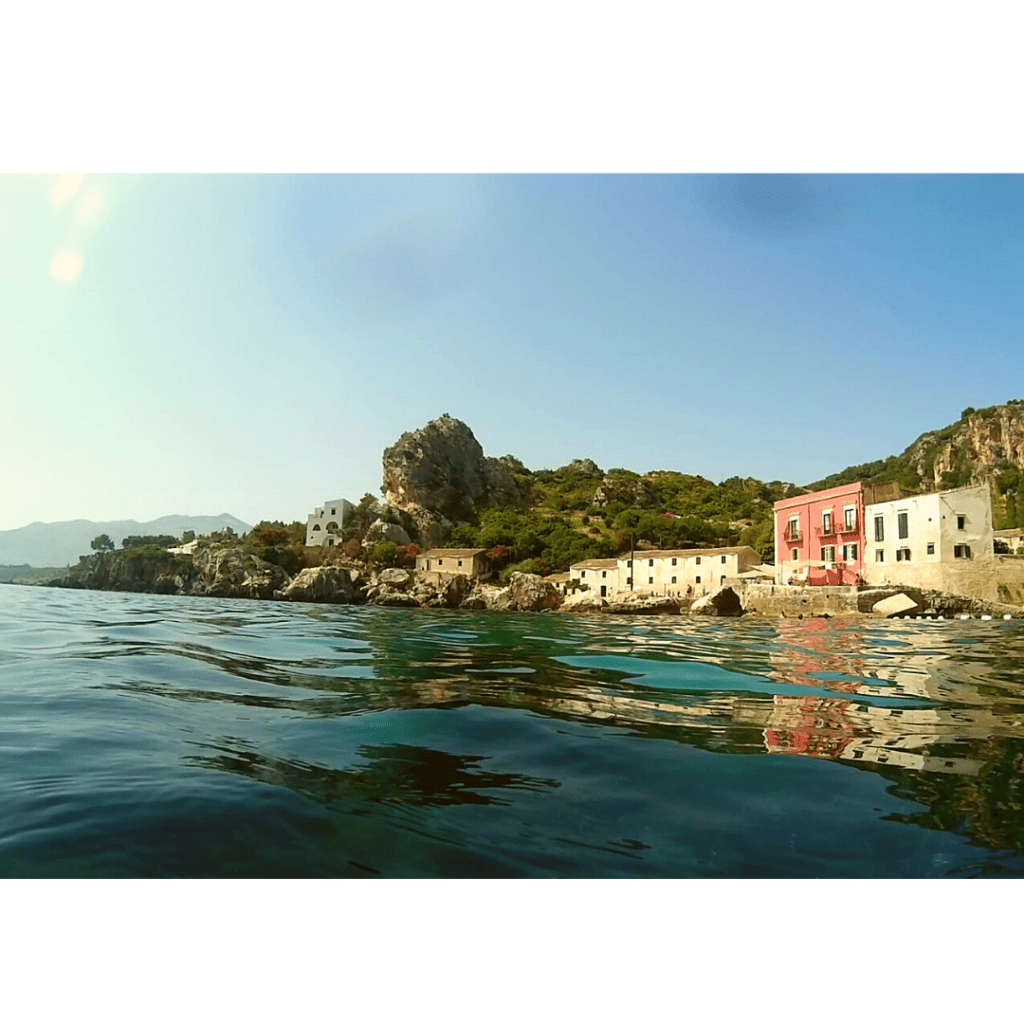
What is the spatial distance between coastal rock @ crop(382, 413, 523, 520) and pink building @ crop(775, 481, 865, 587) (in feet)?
100

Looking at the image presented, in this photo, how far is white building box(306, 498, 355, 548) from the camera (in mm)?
49062

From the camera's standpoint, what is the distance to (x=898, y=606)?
21.5 m

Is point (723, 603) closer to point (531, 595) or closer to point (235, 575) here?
point (531, 595)

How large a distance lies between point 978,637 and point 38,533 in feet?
162

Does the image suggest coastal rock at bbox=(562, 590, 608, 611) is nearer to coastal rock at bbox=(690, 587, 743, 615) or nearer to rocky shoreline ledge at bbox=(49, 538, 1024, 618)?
rocky shoreline ledge at bbox=(49, 538, 1024, 618)

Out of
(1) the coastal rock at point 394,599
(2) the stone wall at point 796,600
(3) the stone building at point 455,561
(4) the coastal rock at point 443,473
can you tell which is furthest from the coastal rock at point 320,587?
(2) the stone wall at point 796,600

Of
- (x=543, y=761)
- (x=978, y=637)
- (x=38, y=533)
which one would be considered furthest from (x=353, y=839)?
(x=38, y=533)

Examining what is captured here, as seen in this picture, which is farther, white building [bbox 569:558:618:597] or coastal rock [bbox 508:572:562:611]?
white building [bbox 569:558:618:597]

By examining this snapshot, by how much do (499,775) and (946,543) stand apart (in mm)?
26442

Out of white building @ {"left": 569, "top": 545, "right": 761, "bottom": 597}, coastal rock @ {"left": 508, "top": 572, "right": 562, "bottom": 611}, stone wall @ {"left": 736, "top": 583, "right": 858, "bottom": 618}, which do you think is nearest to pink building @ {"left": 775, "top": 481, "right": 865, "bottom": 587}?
stone wall @ {"left": 736, "top": 583, "right": 858, "bottom": 618}

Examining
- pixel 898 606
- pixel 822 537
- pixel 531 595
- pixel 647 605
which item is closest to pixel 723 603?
pixel 647 605

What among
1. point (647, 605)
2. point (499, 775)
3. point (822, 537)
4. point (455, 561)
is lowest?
point (647, 605)

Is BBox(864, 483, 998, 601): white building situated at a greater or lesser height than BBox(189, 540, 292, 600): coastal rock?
greater

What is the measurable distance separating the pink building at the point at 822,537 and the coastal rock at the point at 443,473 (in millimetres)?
30535
